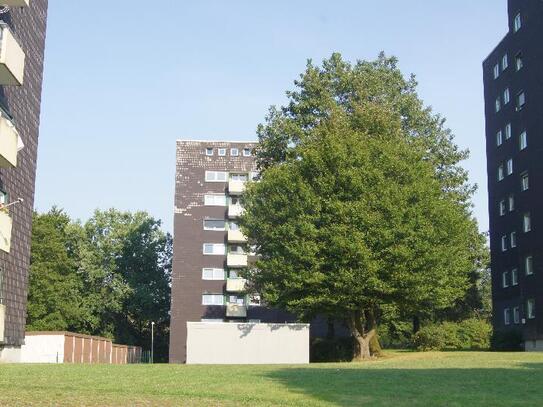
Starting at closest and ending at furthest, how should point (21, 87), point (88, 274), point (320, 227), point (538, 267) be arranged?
point (21, 87)
point (320, 227)
point (538, 267)
point (88, 274)

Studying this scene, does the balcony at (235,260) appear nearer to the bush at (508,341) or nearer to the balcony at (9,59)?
the bush at (508,341)

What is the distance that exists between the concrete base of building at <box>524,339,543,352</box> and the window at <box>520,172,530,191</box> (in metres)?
11.1

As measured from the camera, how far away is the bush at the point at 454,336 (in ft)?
161

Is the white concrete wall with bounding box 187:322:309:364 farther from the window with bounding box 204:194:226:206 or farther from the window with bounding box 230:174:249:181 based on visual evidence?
the window with bounding box 230:174:249:181

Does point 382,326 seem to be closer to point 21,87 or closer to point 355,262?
point 355,262

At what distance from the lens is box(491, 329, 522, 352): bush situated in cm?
5044

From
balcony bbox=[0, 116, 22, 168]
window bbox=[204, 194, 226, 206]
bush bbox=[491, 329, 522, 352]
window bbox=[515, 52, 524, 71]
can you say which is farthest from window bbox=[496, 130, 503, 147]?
balcony bbox=[0, 116, 22, 168]

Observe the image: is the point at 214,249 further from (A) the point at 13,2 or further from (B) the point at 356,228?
(A) the point at 13,2

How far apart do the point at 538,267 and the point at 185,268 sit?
122ft

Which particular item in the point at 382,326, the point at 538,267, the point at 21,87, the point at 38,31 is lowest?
the point at 382,326

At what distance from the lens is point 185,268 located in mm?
77812

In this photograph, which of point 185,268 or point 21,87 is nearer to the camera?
point 21,87

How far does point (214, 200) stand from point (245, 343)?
36.2 m

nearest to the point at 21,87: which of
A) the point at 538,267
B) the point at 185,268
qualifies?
the point at 538,267
